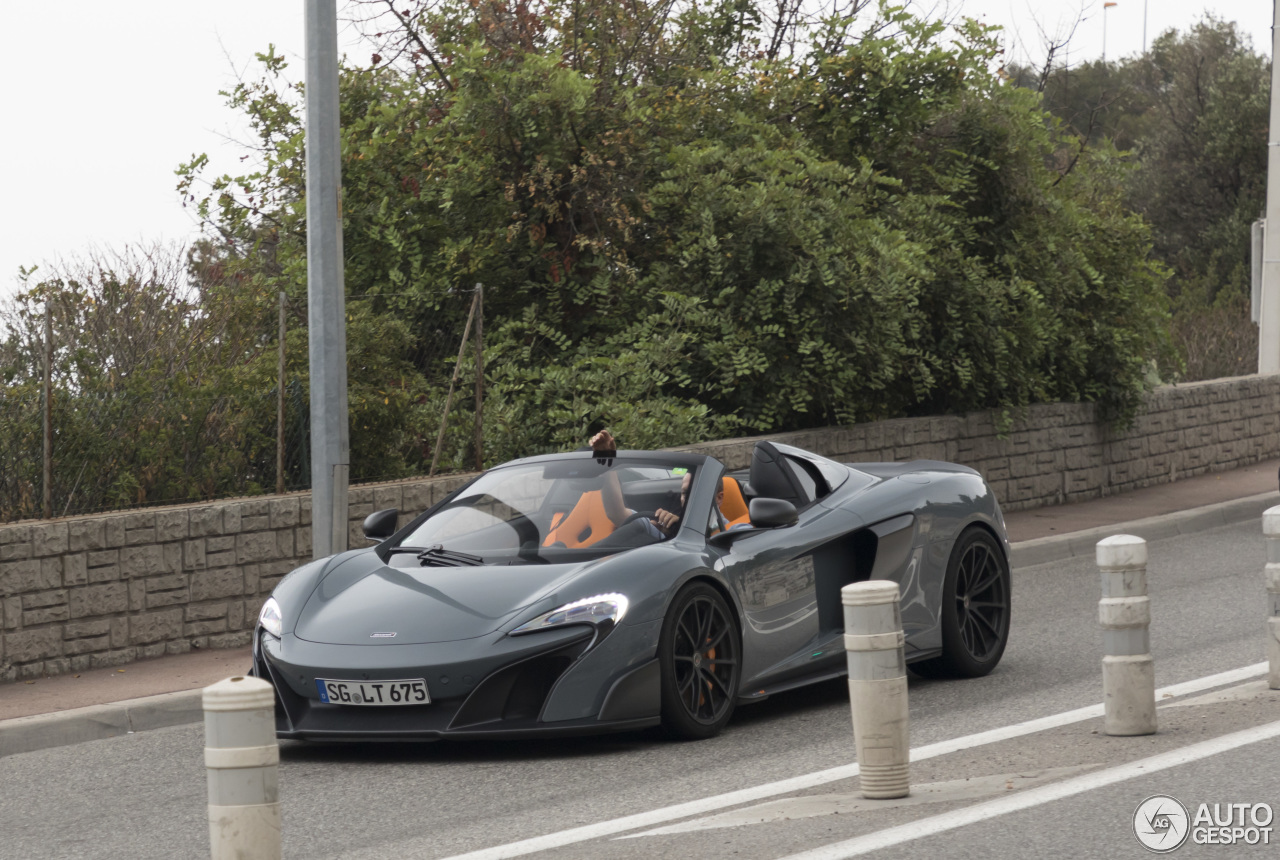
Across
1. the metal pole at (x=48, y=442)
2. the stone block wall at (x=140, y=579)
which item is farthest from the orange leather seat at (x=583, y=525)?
the metal pole at (x=48, y=442)

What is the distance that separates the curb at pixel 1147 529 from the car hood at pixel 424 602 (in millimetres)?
6993

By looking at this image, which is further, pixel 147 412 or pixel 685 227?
pixel 685 227

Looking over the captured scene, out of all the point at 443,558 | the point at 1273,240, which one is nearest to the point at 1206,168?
the point at 1273,240

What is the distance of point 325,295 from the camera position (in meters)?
10.1

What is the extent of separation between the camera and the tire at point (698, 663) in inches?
271

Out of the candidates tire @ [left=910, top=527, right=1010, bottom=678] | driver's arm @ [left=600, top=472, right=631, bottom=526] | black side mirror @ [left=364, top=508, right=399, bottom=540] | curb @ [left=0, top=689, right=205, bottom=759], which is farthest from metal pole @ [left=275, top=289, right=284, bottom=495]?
tire @ [left=910, top=527, right=1010, bottom=678]

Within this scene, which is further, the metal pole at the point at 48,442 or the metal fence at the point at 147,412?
the metal fence at the point at 147,412

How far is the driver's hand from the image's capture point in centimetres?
757

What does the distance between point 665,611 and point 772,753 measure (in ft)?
2.47

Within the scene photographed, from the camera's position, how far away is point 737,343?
1544cm

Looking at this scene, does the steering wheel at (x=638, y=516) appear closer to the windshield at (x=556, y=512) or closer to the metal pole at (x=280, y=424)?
the windshield at (x=556, y=512)

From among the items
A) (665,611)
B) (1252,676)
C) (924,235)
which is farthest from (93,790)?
(924,235)

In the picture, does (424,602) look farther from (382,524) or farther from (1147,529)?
(1147,529)

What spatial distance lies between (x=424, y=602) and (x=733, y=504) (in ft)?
5.92
